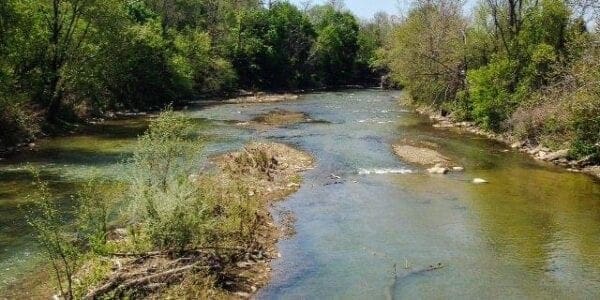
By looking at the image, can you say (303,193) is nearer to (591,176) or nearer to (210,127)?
(591,176)

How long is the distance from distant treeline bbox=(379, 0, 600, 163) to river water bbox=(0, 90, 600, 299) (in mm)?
3000

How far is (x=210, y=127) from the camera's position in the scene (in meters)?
49.8

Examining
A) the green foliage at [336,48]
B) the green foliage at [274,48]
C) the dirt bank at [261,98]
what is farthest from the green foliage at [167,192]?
the green foliage at [336,48]

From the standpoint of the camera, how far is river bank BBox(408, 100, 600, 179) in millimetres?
33953

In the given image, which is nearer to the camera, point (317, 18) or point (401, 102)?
point (401, 102)

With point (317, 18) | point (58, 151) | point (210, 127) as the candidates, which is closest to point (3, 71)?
point (58, 151)

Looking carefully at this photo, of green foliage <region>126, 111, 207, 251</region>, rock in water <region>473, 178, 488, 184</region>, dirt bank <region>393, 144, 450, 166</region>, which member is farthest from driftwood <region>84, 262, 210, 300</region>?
dirt bank <region>393, 144, 450, 166</region>

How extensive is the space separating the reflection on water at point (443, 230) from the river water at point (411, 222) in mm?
50

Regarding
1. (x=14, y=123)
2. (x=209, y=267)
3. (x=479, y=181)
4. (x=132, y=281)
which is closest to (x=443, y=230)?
(x=479, y=181)

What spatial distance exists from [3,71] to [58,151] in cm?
590

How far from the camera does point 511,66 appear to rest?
154 feet

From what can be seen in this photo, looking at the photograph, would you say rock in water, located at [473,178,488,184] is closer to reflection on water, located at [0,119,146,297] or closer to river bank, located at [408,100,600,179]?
river bank, located at [408,100,600,179]

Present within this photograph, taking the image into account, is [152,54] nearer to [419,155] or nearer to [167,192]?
[419,155]

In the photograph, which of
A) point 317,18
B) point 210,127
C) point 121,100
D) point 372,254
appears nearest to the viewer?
point 372,254
